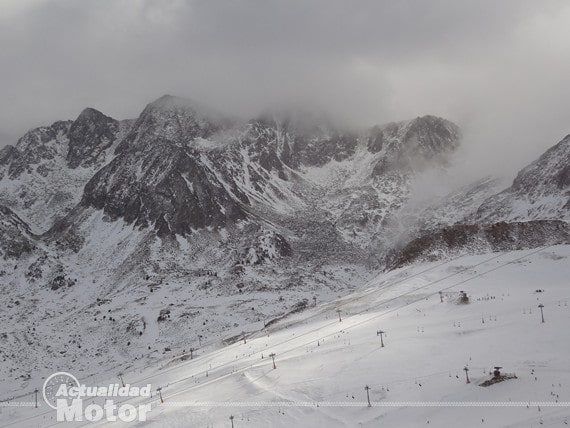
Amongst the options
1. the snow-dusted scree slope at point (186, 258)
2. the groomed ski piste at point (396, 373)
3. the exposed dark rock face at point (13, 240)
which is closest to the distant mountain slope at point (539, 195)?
the snow-dusted scree slope at point (186, 258)

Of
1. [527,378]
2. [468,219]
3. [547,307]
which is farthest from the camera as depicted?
[468,219]

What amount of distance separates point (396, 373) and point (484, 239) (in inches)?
2743

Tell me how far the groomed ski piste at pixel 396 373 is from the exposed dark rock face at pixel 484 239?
27.1m

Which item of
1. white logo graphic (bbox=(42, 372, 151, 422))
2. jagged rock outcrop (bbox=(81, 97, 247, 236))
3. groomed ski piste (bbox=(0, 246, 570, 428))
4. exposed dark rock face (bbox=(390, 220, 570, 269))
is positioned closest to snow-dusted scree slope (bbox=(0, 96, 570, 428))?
exposed dark rock face (bbox=(390, 220, 570, 269))

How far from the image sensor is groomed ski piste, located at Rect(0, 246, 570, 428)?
28.6 meters

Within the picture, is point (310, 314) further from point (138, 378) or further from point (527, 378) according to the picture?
point (527, 378)

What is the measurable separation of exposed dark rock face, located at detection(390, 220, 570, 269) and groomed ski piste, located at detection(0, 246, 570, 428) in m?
27.1

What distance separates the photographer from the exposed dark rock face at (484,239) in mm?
93875

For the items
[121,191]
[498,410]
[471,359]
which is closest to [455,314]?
[471,359]

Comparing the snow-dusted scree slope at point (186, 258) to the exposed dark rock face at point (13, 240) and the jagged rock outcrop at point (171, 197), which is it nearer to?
the exposed dark rock face at point (13, 240)

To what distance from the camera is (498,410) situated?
2677 cm

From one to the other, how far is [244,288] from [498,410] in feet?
339

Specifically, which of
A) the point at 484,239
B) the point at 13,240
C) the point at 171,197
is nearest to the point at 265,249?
the point at 171,197

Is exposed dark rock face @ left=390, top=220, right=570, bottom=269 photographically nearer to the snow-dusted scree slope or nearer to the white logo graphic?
the snow-dusted scree slope
